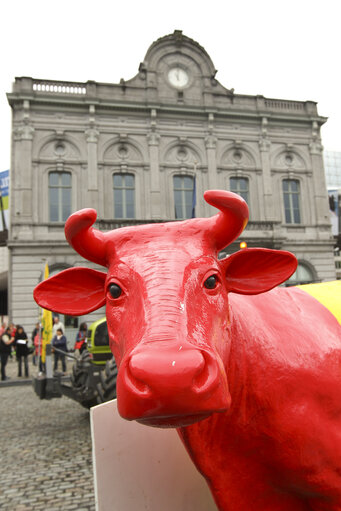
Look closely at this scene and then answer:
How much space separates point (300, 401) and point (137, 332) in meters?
0.89

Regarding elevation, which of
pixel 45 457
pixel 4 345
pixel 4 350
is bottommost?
pixel 45 457

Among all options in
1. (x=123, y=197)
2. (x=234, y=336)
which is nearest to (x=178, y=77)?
(x=123, y=197)

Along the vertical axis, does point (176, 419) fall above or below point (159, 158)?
below

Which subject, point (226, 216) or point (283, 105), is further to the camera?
point (283, 105)

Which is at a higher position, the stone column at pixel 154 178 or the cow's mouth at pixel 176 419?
the stone column at pixel 154 178

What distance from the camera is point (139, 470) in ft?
8.54

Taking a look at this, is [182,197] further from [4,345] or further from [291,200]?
[4,345]

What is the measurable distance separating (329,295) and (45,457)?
4.62 m

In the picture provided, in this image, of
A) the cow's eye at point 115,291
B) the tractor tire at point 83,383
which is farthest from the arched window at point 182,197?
the cow's eye at point 115,291

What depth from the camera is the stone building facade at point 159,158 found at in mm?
21562

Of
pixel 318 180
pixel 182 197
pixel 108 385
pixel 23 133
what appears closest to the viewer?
pixel 108 385

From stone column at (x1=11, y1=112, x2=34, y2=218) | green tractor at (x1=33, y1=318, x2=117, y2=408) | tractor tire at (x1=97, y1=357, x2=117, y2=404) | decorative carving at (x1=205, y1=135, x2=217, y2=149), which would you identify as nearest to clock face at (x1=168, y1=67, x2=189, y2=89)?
decorative carving at (x1=205, y1=135, x2=217, y2=149)

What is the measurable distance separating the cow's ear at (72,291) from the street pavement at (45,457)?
2747mm

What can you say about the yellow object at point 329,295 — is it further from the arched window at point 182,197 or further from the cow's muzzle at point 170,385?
the arched window at point 182,197
